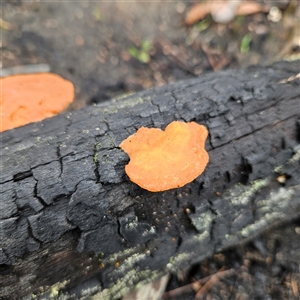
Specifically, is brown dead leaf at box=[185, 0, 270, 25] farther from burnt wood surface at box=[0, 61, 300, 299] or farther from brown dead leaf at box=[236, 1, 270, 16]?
burnt wood surface at box=[0, 61, 300, 299]

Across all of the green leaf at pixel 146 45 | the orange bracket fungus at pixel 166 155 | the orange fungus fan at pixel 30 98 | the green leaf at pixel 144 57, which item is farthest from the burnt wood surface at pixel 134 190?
the green leaf at pixel 146 45

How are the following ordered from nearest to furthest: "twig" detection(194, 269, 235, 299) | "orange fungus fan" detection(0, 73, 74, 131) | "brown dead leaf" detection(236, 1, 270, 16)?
"orange fungus fan" detection(0, 73, 74, 131)
"twig" detection(194, 269, 235, 299)
"brown dead leaf" detection(236, 1, 270, 16)

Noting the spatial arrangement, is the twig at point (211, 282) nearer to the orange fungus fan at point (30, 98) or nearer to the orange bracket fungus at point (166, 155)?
the orange bracket fungus at point (166, 155)

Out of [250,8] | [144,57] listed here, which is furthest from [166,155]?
[250,8]

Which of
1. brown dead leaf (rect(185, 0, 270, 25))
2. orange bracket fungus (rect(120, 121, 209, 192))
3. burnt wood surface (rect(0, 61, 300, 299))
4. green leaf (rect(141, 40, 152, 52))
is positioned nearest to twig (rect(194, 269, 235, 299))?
burnt wood surface (rect(0, 61, 300, 299))

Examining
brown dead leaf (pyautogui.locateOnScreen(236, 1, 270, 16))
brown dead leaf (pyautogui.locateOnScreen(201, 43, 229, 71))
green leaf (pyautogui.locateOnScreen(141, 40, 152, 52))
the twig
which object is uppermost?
brown dead leaf (pyautogui.locateOnScreen(236, 1, 270, 16))

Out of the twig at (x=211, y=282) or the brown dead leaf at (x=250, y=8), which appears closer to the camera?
the twig at (x=211, y=282)

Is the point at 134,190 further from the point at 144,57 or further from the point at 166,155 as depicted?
the point at 144,57
